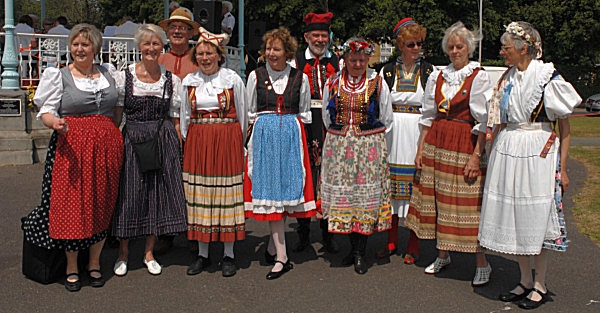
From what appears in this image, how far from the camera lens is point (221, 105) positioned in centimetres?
467

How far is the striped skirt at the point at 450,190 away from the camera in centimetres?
450

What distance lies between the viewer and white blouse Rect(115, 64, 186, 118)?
181 inches

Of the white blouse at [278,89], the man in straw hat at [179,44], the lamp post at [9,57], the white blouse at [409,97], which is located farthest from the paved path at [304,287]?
the lamp post at [9,57]

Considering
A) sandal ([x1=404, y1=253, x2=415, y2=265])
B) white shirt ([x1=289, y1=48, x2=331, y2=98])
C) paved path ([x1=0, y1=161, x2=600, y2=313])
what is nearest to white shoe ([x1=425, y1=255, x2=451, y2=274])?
paved path ([x1=0, y1=161, x2=600, y2=313])

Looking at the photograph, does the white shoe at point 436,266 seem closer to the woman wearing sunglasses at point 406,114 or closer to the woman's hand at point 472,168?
the woman wearing sunglasses at point 406,114

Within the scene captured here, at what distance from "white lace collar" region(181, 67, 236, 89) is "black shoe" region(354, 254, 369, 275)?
1.73 m

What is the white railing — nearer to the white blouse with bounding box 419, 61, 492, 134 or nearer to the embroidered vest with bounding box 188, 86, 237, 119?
the embroidered vest with bounding box 188, 86, 237, 119

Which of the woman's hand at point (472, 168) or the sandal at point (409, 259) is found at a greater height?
the woman's hand at point (472, 168)

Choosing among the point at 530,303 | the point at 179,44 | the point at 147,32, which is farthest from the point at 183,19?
the point at 530,303

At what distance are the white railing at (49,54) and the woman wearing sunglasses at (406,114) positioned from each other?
679 cm

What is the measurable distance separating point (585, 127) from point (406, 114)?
549 inches

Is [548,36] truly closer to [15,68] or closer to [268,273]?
[15,68]

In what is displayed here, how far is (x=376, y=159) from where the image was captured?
4.79 m

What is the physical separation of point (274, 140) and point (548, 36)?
27.2 meters
